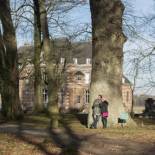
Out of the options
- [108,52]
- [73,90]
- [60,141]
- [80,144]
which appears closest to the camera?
[80,144]

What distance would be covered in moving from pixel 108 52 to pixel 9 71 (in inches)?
484

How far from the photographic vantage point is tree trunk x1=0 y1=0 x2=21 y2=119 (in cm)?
3647

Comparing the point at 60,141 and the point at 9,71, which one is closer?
the point at 60,141

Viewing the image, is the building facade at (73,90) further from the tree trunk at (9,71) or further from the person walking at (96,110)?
the person walking at (96,110)

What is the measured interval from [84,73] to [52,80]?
82390 mm

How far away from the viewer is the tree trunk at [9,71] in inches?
1436

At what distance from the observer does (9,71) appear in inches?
1459

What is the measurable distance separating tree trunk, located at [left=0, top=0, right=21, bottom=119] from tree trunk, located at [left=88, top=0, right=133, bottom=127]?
10919mm

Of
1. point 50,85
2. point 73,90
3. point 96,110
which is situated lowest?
point 73,90

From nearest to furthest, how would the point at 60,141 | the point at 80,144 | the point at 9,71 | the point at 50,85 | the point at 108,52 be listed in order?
the point at 80,144
the point at 60,141
the point at 50,85
the point at 108,52
the point at 9,71

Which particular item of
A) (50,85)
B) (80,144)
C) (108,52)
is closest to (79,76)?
(108,52)

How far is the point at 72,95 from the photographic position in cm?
10431

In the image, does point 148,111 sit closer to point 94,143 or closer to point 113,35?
point 113,35

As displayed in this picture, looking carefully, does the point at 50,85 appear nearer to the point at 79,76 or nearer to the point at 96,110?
the point at 96,110
